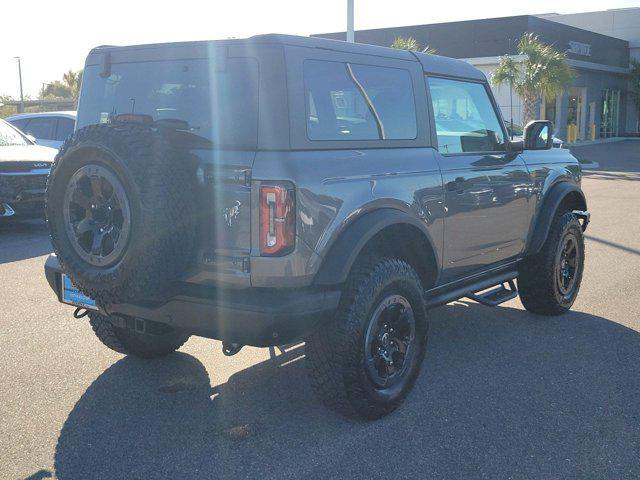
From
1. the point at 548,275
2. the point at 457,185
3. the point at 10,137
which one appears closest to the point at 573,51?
the point at 10,137

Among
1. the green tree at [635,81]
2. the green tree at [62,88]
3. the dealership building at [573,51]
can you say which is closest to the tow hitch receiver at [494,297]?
the dealership building at [573,51]

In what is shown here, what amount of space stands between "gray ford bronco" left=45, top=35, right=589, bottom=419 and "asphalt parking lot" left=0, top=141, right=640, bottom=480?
0.94 feet

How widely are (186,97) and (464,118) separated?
2.04m

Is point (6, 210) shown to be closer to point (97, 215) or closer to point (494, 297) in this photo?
point (97, 215)

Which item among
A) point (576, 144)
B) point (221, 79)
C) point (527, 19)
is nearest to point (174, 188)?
point (221, 79)

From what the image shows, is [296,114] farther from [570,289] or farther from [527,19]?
[527,19]

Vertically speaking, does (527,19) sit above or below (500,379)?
above

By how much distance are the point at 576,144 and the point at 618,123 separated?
34.7 feet

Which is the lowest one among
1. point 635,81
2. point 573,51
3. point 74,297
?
point 74,297

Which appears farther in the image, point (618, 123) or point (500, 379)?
point (618, 123)

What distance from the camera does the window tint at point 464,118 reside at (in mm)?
4645

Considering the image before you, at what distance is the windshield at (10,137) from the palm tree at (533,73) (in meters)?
24.4

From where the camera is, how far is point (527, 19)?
3341 cm

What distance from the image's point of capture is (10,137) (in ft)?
34.3
